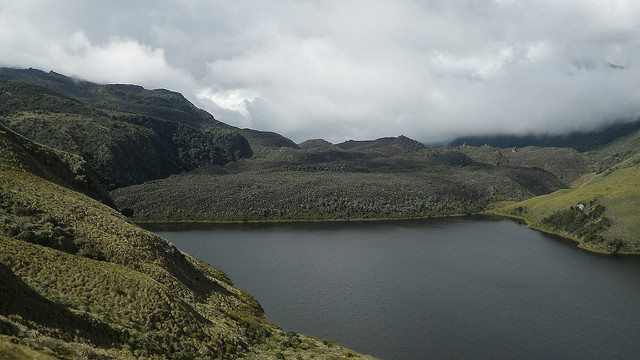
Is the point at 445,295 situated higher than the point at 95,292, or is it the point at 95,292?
the point at 95,292

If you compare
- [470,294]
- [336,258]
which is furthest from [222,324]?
[336,258]

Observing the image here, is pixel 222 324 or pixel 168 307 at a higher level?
pixel 168 307

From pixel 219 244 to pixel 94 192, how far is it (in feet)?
263

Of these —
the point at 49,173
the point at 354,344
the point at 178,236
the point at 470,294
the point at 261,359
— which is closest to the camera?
the point at 261,359

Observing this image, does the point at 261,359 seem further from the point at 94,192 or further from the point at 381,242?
the point at 381,242

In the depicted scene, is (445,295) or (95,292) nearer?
(95,292)

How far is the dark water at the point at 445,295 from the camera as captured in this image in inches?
3049

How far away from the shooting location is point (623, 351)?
3031 inches

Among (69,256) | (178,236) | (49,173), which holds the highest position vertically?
(49,173)

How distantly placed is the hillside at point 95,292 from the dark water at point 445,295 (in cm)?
1702

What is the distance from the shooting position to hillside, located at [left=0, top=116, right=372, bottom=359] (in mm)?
34062

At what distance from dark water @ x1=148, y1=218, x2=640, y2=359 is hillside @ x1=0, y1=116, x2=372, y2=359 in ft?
55.8

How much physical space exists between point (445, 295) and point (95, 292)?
266ft

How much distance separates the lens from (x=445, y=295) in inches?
4087
